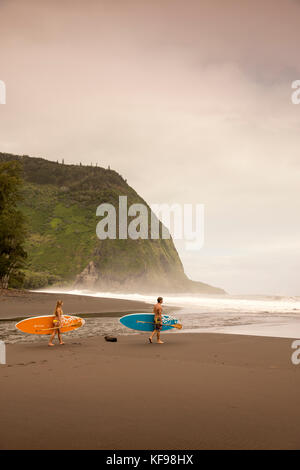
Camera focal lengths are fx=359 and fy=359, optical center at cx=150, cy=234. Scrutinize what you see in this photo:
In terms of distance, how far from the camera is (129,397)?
5730 mm

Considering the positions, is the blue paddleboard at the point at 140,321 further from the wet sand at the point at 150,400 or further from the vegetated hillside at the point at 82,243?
the vegetated hillside at the point at 82,243

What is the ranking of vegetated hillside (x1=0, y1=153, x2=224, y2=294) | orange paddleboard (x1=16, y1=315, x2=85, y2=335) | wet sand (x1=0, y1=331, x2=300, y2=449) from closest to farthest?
wet sand (x1=0, y1=331, x2=300, y2=449), orange paddleboard (x1=16, y1=315, x2=85, y2=335), vegetated hillside (x1=0, y1=153, x2=224, y2=294)

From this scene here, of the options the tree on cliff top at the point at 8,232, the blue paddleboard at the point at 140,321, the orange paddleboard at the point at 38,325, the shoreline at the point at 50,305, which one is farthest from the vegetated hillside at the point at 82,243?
the orange paddleboard at the point at 38,325

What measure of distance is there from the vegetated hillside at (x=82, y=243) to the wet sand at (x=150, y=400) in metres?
60.0

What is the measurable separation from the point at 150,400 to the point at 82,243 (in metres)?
82.2

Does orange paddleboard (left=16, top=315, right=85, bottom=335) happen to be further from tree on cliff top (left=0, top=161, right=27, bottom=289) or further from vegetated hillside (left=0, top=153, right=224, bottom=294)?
vegetated hillside (left=0, top=153, right=224, bottom=294)

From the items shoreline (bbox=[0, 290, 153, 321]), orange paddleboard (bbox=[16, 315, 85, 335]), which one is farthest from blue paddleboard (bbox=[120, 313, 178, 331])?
shoreline (bbox=[0, 290, 153, 321])

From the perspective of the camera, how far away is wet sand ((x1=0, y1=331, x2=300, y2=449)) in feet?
13.6

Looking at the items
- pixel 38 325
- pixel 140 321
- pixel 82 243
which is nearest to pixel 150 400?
pixel 38 325

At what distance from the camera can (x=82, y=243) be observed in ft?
283

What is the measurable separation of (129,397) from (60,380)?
1761 mm

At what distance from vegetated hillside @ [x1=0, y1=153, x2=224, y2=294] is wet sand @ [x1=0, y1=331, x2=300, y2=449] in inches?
2361

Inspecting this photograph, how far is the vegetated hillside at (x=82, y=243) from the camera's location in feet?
263
